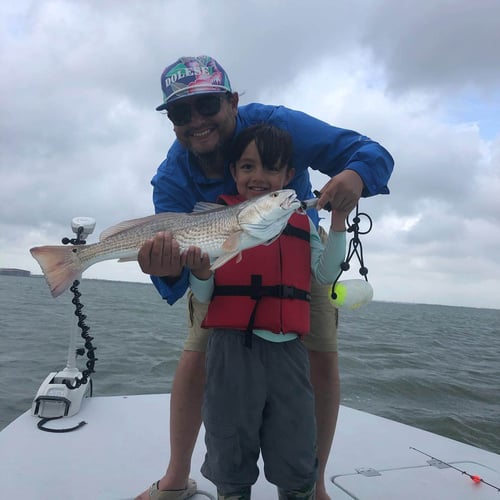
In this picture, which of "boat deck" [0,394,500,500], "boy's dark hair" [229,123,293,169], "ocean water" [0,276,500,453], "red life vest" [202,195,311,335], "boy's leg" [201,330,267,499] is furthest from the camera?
"ocean water" [0,276,500,453]

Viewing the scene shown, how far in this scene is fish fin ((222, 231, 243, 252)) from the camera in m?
2.45

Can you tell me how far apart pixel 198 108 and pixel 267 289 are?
3.97ft

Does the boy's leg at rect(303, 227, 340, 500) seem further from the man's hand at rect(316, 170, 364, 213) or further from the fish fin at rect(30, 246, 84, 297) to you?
the fish fin at rect(30, 246, 84, 297)

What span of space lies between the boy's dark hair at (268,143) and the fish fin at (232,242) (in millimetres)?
512

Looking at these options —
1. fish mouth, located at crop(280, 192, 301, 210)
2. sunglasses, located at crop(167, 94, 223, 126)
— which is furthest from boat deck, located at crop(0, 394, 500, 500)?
sunglasses, located at crop(167, 94, 223, 126)

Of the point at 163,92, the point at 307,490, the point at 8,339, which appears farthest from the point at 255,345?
the point at 8,339

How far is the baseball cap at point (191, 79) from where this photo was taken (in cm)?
272

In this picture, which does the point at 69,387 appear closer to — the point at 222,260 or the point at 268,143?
the point at 222,260

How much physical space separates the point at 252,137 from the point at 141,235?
0.89 m

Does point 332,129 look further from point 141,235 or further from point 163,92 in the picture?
point 141,235

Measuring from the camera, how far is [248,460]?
2268 mm

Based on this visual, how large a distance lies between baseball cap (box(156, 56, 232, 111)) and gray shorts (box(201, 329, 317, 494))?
1546 millimetres

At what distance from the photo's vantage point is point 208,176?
2.99 m

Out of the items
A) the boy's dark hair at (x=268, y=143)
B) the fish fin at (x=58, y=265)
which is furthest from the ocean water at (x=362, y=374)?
the boy's dark hair at (x=268, y=143)
